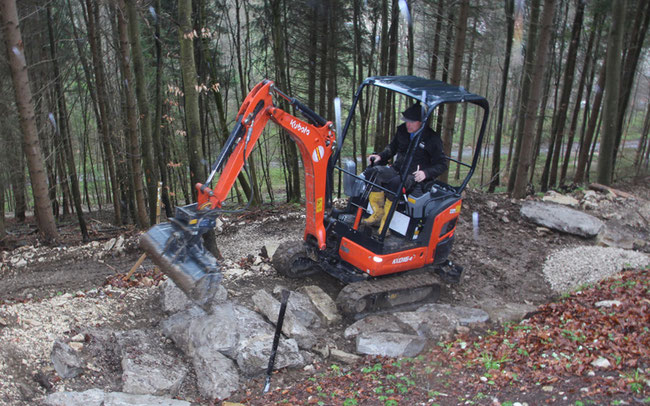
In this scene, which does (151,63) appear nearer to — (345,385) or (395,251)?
(395,251)

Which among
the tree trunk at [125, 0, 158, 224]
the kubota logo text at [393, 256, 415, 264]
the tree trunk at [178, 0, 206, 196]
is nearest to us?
the kubota logo text at [393, 256, 415, 264]

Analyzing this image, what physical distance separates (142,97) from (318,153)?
5.46 metres

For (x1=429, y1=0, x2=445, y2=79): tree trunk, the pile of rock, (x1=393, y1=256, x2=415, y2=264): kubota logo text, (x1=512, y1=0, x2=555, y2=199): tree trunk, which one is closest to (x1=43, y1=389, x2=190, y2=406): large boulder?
the pile of rock

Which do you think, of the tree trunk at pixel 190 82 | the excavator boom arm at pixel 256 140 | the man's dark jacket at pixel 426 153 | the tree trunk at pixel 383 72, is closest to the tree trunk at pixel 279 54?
the tree trunk at pixel 383 72

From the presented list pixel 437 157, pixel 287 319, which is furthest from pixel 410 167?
pixel 287 319

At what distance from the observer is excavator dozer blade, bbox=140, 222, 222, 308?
16.1 ft

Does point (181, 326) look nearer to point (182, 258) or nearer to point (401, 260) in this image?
point (182, 258)

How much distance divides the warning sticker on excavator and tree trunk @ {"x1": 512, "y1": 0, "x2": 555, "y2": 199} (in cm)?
701

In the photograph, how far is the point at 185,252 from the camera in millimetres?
5035

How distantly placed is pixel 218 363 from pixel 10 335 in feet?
6.71

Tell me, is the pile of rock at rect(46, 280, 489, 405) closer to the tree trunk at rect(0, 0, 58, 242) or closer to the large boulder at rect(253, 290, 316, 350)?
the large boulder at rect(253, 290, 316, 350)

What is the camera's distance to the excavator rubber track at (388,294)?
19.7 ft

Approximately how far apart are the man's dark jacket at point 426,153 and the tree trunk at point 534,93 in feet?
19.8

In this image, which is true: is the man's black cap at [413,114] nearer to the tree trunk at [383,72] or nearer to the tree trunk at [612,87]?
the tree trunk at [612,87]
